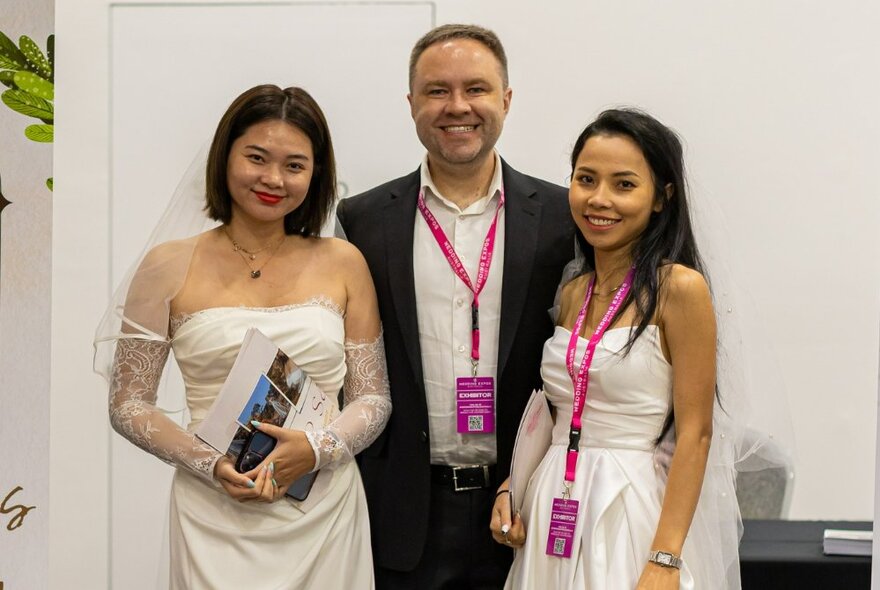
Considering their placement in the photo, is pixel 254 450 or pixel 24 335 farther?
pixel 24 335

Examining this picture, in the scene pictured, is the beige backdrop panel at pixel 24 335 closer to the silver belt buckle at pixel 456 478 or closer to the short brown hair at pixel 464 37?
the short brown hair at pixel 464 37

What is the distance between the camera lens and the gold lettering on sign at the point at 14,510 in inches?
163

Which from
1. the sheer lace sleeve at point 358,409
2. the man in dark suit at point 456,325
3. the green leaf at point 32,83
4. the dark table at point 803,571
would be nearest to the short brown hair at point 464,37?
the man in dark suit at point 456,325

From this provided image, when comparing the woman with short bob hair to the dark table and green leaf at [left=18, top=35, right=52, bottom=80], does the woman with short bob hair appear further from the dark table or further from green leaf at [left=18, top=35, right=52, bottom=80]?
green leaf at [left=18, top=35, right=52, bottom=80]

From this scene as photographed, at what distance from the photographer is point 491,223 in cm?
294

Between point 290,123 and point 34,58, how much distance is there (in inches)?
74.9

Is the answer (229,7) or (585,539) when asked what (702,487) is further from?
(229,7)

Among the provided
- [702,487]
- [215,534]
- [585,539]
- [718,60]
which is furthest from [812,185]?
[215,534]

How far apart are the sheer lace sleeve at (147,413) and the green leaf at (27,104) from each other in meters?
1.83

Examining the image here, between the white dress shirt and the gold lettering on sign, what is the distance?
2.03 m

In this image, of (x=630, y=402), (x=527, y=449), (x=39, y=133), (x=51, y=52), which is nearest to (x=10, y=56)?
(x=51, y=52)

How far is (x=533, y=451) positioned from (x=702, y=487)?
1.30 ft

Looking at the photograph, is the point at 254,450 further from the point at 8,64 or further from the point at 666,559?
the point at 8,64

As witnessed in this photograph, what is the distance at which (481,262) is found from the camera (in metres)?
2.88
